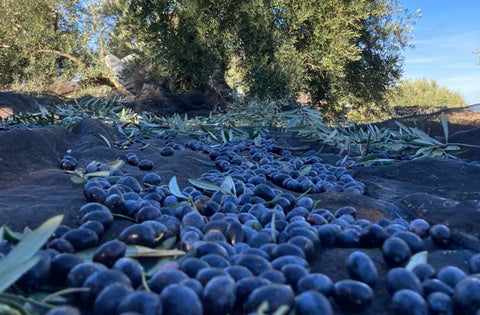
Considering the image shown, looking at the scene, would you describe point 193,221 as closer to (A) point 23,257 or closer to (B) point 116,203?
(B) point 116,203

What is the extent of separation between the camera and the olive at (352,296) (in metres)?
1.01

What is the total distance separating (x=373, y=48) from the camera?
11.1 m

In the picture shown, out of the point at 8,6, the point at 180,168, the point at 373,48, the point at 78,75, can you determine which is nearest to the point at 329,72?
the point at 373,48

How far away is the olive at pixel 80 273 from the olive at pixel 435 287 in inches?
33.0

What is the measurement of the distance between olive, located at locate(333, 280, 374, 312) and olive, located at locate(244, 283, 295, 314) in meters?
0.15

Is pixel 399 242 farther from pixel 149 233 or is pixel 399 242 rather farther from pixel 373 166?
pixel 373 166

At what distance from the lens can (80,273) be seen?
104 cm

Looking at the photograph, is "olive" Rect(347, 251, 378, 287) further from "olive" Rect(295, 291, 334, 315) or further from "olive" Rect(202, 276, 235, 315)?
"olive" Rect(202, 276, 235, 315)

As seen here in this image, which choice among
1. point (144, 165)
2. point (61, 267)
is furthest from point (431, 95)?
point (61, 267)

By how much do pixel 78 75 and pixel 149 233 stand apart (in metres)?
12.9

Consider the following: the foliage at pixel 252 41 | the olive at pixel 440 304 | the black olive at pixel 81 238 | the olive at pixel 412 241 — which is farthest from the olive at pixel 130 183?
the foliage at pixel 252 41

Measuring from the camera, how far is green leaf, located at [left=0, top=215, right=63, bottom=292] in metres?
0.91

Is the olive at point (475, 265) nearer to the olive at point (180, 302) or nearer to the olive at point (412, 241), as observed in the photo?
the olive at point (412, 241)

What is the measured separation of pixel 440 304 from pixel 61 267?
96cm
